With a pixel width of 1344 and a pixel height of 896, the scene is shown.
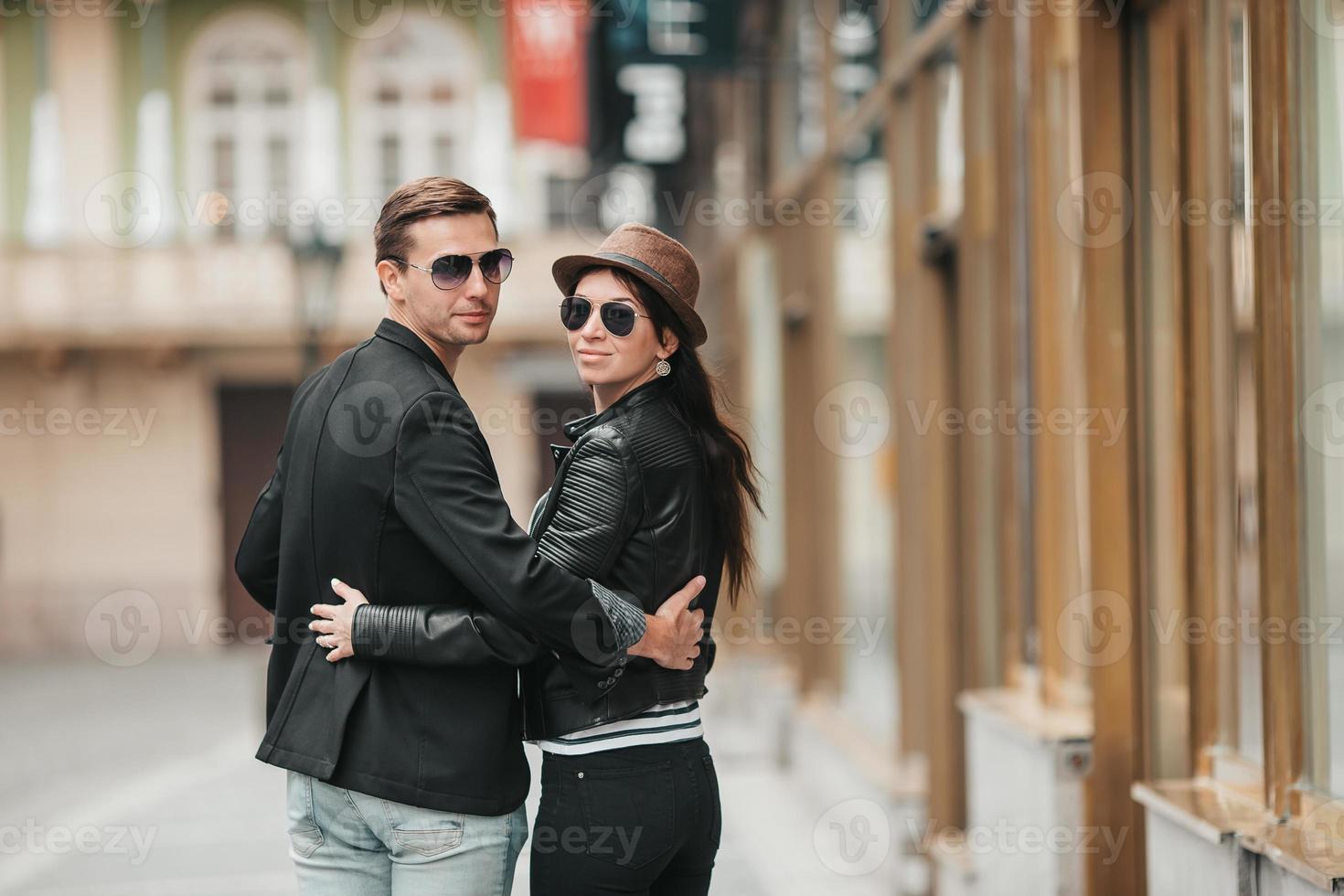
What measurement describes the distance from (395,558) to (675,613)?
507mm

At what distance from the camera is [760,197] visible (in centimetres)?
1124

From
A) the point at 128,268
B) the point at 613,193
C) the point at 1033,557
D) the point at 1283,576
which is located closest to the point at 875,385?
the point at 1033,557

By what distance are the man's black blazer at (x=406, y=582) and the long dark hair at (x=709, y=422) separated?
386 millimetres

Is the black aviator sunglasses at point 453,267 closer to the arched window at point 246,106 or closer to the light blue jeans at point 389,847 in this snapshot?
the light blue jeans at point 389,847

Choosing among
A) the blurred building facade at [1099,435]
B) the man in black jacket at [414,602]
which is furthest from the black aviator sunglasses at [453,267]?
the blurred building facade at [1099,435]

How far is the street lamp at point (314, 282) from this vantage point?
9.98 metres

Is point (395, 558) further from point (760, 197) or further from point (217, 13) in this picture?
point (217, 13)

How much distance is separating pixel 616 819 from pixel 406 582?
1.82 ft

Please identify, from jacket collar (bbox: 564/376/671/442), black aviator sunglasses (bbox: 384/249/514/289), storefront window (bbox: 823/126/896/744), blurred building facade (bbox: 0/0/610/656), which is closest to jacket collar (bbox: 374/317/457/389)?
black aviator sunglasses (bbox: 384/249/514/289)

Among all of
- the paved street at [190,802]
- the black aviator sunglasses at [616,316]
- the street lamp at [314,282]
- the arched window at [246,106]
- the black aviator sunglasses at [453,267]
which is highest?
the arched window at [246,106]

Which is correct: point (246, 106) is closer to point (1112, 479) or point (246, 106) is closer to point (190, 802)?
point (190, 802)

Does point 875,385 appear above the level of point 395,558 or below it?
above

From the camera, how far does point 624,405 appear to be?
2.68 meters

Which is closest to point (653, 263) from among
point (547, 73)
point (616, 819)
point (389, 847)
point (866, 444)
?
point (616, 819)
